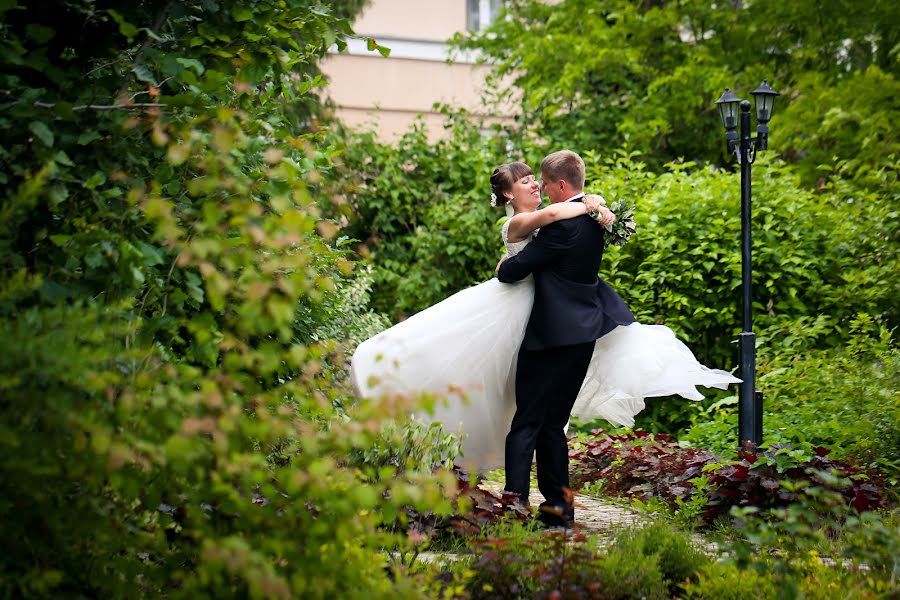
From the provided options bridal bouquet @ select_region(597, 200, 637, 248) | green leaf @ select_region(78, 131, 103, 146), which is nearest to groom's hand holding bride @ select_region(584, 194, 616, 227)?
bridal bouquet @ select_region(597, 200, 637, 248)

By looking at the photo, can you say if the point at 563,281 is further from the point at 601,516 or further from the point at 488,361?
the point at 601,516

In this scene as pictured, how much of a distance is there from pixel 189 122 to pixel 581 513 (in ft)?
12.0

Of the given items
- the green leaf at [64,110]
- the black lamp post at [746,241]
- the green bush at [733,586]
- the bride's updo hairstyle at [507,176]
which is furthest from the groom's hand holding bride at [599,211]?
the green leaf at [64,110]

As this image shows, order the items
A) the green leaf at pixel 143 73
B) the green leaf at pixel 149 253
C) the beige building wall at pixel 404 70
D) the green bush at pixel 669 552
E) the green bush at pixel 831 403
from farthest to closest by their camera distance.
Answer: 1. the beige building wall at pixel 404 70
2. the green bush at pixel 831 403
3. the green bush at pixel 669 552
4. the green leaf at pixel 143 73
5. the green leaf at pixel 149 253

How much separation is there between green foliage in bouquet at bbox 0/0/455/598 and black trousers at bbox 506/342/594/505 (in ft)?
4.36

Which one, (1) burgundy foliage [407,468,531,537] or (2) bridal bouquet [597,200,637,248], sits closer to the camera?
(1) burgundy foliage [407,468,531,537]

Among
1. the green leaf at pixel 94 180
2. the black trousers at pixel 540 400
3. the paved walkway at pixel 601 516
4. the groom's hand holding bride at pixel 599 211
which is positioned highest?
the green leaf at pixel 94 180

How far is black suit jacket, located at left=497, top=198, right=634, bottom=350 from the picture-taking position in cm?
522

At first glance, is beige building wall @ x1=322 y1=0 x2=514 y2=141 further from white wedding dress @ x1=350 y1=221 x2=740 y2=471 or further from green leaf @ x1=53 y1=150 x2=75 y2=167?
green leaf @ x1=53 y1=150 x2=75 y2=167

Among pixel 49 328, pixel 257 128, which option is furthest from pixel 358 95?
pixel 49 328

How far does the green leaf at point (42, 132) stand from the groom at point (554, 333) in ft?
8.87

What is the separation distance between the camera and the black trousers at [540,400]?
527 cm

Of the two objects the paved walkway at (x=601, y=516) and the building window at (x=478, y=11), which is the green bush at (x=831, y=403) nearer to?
the paved walkway at (x=601, y=516)

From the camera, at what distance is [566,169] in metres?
5.47
